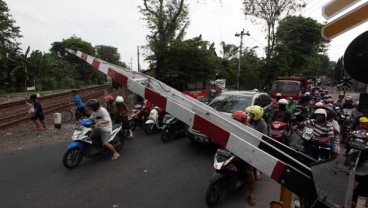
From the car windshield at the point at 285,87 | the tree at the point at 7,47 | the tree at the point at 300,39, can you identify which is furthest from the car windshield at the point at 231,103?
the tree at the point at 300,39

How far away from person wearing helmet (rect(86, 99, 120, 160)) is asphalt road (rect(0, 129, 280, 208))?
0.63 m

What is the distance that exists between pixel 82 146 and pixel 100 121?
27.9 inches

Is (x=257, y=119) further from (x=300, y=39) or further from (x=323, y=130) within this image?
(x=300, y=39)

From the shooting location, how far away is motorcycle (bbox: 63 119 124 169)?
6.71 metres

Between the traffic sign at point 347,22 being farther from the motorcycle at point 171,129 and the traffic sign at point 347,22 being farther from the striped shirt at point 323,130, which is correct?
the motorcycle at point 171,129

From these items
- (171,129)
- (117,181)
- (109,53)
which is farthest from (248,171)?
(109,53)

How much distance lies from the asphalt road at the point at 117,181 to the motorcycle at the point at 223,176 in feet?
0.85

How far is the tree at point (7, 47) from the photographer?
26016 millimetres

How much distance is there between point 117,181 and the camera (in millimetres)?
6117

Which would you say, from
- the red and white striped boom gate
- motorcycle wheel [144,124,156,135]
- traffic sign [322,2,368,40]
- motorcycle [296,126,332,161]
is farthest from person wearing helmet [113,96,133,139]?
traffic sign [322,2,368,40]

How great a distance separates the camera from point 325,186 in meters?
2.22

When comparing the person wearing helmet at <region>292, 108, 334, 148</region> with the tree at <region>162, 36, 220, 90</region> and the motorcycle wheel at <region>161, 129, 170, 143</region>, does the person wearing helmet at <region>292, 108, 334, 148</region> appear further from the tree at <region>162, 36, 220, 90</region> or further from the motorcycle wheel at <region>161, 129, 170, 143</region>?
the tree at <region>162, 36, 220, 90</region>

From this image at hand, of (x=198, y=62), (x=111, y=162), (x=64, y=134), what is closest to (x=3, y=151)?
(x=64, y=134)

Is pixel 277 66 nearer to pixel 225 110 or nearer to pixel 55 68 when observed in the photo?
pixel 225 110
